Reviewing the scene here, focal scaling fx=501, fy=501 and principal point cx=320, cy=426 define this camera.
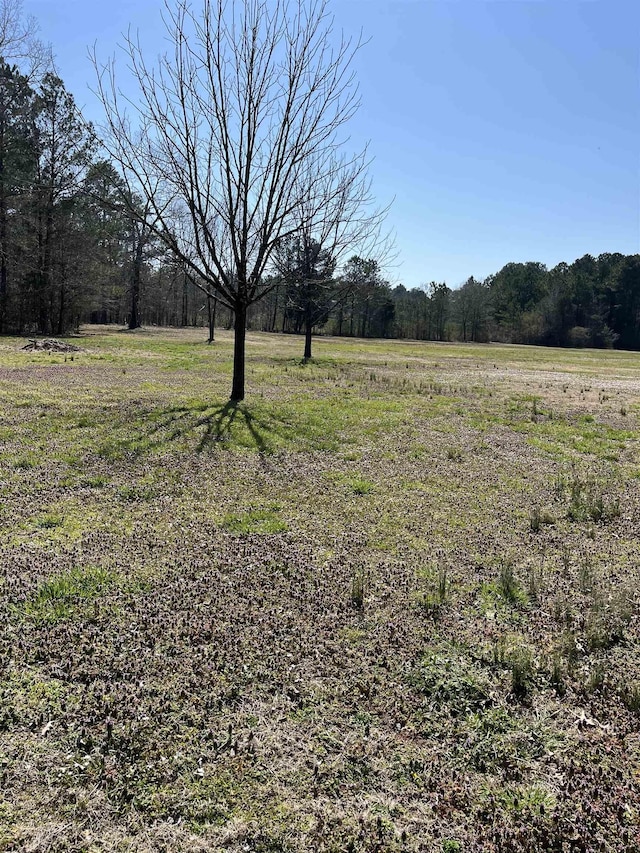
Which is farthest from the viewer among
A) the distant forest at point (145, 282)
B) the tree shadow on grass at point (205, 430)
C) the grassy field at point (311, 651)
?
the distant forest at point (145, 282)

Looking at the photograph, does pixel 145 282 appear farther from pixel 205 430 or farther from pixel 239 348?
pixel 205 430

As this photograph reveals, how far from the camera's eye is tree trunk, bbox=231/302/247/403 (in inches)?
515

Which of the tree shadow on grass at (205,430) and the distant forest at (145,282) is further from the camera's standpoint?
the distant forest at (145,282)

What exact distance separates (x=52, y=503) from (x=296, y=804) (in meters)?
5.22

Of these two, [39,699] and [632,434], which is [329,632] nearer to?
[39,699]

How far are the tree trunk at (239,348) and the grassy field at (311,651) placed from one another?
15.2 feet

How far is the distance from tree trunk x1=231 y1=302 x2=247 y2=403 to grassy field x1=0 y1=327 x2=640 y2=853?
182 inches

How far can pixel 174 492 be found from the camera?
23.8 feet

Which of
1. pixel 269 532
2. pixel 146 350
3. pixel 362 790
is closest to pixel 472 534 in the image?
pixel 269 532

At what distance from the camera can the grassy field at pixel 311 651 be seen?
2.64 metres

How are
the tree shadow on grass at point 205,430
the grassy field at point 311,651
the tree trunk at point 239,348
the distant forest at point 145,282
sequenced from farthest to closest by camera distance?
the distant forest at point 145,282 < the tree trunk at point 239,348 < the tree shadow on grass at point 205,430 < the grassy field at point 311,651

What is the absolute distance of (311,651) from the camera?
3963 mm

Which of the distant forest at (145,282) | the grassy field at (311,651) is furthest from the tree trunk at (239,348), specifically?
the grassy field at (311,651)

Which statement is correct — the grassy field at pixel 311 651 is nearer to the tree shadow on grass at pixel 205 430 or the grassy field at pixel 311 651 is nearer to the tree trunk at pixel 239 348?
the tree shadow on grass at pixel 205 430
